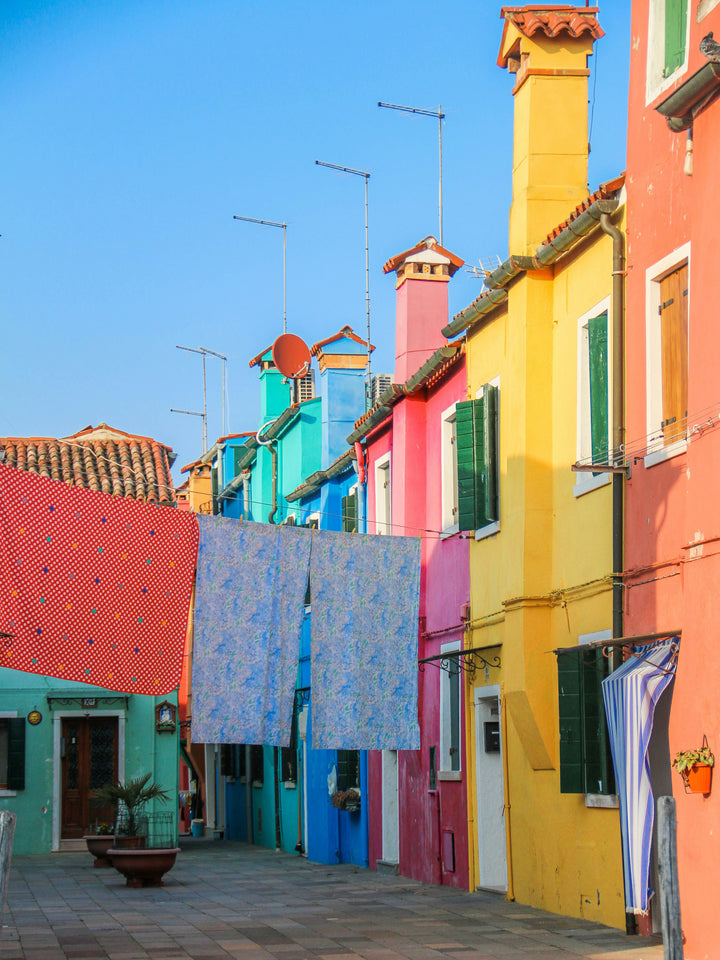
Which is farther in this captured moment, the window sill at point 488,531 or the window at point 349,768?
the window at point 349,768

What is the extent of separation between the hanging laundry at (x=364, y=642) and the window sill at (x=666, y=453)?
14.3 feet

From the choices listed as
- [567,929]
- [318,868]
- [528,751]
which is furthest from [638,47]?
[318,868]

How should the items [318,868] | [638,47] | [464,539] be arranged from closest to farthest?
[638,47]
[464,539]
[318,868]

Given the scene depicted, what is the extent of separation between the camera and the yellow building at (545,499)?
12.1 metres

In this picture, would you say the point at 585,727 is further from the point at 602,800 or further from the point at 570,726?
the point at 602,800

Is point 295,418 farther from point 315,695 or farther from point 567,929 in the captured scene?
point 567,929

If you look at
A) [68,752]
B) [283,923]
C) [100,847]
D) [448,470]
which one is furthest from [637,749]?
[68,752]

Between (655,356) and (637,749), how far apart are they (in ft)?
10.6

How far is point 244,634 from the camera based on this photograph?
13578mm

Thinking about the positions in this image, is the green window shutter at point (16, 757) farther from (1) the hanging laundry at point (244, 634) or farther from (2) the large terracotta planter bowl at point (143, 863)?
(1) the hanging laundry at point (244, 634)

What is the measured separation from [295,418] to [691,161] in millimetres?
15855

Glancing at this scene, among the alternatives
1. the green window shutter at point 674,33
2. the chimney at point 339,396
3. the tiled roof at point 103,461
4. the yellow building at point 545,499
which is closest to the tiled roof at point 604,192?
the yellow building at point 545,499

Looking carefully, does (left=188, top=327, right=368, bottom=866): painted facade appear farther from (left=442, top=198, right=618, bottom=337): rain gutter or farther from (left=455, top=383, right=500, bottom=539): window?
(left=442, top=198, right=618, bottom=337): rain gutter

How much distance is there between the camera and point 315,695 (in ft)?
46.4
